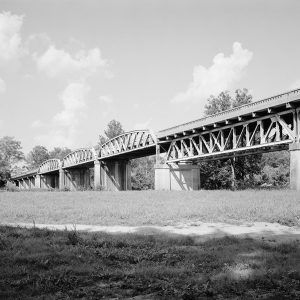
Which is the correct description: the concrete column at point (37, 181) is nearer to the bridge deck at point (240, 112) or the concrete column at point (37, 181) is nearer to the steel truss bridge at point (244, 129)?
the steel truss bridge at point (244, 129)

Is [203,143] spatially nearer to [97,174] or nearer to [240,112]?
[240,112]

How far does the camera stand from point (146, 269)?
23.0 feet

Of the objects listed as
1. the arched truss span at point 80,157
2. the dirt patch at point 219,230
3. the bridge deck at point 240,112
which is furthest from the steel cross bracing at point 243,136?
the arched truss span at point 80,157

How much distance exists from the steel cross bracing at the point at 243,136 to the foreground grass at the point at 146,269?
20.7 metres

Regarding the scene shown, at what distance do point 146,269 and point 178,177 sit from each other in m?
40.7

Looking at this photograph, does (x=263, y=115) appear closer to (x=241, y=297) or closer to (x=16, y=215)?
(x=16, y=215)

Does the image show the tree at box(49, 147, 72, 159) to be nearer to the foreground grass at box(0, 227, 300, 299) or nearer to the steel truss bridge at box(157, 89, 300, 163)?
the steel truss bridge at box(157, 89, 300, 163)

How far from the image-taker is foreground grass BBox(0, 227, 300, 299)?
19.0ft

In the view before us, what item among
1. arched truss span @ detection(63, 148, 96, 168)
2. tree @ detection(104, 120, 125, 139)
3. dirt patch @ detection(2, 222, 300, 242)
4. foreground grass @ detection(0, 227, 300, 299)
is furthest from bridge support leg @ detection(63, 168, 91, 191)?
foreground grass @ detection(0, 227, 300, 299)

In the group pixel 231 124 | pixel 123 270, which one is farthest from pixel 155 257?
pixel 231 124

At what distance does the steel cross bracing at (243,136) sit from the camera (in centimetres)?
2908

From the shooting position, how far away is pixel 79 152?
85.1m

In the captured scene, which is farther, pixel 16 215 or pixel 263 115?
pixel 263 115

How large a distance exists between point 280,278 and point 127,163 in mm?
65997
